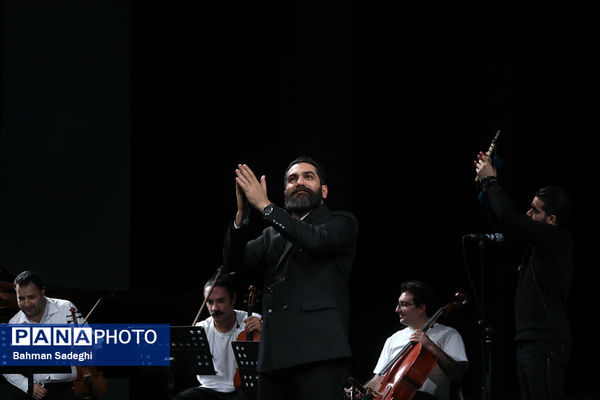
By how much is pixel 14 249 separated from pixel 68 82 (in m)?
1.59

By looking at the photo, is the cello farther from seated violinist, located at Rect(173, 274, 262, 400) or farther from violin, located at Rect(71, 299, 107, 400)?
violin, located at Rect(71, 299, 107, 400)

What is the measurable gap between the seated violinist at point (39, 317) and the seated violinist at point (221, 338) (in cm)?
87

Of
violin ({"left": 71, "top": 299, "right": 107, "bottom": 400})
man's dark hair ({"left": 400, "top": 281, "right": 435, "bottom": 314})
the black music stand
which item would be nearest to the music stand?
the black music stand

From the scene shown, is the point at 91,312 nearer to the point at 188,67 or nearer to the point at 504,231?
the point at 188,67

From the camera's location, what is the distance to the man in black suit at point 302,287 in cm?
291

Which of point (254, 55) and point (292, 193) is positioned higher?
point (254, 55)

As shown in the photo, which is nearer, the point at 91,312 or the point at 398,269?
the point at 91,312

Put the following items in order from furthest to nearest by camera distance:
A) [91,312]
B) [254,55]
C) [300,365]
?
[254,55] < [91,312] < [300,365]

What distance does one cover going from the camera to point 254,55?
716 centimetres

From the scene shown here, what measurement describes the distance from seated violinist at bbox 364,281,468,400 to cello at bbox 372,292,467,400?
5 centimetres

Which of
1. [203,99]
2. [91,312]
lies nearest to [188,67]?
[203,99]

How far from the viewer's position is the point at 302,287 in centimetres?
302

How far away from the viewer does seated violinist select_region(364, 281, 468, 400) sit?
4.84 metres

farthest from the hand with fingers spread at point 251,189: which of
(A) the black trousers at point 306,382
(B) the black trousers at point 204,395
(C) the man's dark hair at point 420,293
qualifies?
(B) the black trousers at point 204,395
